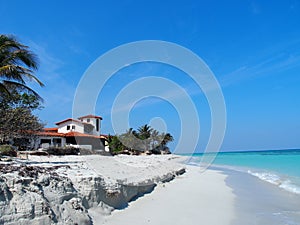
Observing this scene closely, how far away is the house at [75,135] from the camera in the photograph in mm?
26203

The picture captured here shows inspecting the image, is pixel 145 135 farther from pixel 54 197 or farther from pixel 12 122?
pixel 54 197

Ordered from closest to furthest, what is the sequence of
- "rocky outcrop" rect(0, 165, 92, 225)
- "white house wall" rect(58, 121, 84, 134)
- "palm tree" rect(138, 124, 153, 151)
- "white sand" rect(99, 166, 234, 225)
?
"rocky outcrop" rect(0, 165, 92, 225) < "white sand" rect(99, 166, 234, 225) < "white house wall" rect(58, 121, 84, 134) < "palm tree" rect(138, 124, 153, 151)

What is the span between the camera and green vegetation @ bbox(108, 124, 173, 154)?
3588 centimetres

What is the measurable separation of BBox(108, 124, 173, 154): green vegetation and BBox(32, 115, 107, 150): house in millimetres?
1881

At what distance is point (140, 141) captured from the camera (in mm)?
44062

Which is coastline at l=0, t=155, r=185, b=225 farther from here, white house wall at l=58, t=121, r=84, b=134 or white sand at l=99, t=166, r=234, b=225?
white house wall at l=58, t=121, r=84, b=134

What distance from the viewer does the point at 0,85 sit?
10.4 m

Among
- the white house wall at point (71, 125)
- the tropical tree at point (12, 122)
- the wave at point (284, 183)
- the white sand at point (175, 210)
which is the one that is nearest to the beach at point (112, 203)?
the white sand at point (175, 210)

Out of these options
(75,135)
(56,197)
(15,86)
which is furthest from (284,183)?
(75,135)

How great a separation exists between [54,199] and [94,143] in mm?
26026

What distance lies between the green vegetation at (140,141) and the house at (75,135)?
1881 millimetres

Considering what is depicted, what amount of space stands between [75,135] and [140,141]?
1743 centimetres

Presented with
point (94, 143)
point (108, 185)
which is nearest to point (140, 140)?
point (94, 143)

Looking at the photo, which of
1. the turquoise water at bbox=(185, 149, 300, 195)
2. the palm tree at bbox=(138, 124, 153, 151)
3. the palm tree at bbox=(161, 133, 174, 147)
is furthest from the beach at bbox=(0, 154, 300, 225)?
the palm tree at bbox=(161, 133, 174, 147)
